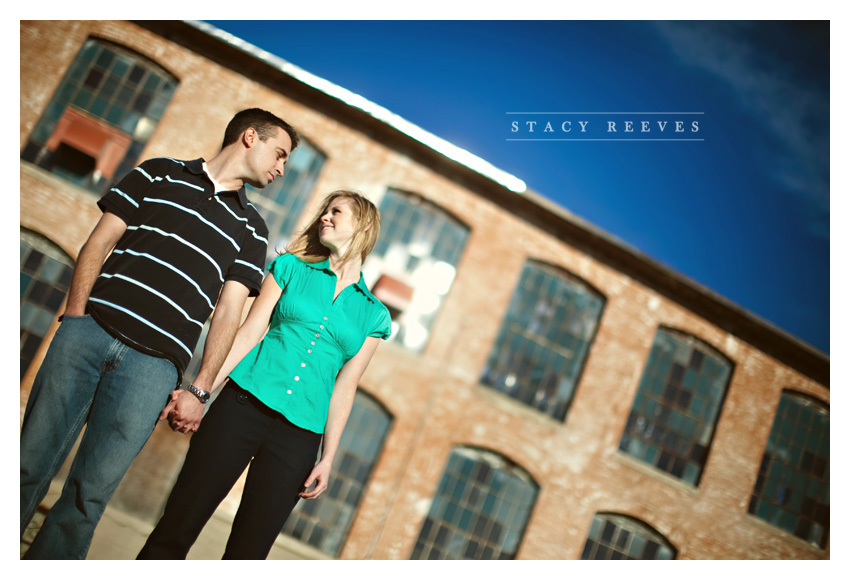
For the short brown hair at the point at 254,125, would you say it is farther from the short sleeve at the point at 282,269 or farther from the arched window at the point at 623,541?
the arched window at the point at 623,541

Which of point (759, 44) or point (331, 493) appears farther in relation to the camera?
point (331, 493)

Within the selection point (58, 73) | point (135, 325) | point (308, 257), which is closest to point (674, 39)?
point (308, 257)

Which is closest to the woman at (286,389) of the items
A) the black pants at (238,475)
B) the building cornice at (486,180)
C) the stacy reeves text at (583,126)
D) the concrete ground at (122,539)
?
the black pants at (238,475)

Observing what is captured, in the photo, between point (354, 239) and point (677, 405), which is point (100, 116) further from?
point (677, 405)

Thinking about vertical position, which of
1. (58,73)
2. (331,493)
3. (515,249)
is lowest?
(331,493)

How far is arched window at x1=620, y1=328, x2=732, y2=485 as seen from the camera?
8945mm

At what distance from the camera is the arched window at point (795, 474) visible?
8711mm

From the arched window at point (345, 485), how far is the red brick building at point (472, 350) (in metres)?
0.03

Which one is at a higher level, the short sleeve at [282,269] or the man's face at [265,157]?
the man's face at [265,157]

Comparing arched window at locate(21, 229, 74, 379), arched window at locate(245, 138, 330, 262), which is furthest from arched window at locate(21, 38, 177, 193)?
arched window at locate(245, 138, 330, 262)

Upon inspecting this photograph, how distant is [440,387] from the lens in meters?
8.16

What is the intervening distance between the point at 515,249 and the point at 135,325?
7.13 m

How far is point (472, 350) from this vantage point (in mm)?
8266
